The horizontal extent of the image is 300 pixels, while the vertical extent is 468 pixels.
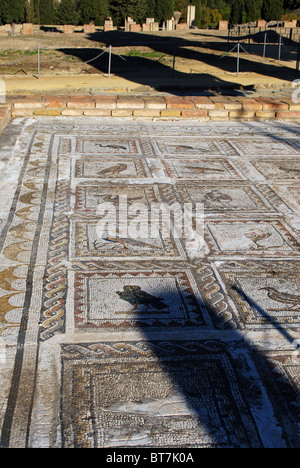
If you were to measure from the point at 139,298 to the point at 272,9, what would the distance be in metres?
22.3

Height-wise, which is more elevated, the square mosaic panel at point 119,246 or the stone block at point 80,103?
the stone block at point 80,103

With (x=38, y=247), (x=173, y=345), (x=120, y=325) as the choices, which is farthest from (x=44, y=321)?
(x=38, y=247)

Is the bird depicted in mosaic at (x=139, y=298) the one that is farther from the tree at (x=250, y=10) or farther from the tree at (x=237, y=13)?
the tree at (x=250, y=10)

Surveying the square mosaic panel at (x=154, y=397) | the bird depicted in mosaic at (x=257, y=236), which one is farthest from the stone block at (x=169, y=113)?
the square mosaic panel at (x=154, y=397)

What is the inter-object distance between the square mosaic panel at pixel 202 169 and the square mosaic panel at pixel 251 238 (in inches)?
39.8

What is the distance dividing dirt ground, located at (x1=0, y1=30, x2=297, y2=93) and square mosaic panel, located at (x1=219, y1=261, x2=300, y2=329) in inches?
256

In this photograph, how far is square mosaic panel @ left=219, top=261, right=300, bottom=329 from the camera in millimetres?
2529

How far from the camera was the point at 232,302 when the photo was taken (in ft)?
8.73

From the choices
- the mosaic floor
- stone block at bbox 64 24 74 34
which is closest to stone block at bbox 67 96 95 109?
the mosaic floor

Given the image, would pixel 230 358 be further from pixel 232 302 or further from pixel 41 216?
pixel 41 216

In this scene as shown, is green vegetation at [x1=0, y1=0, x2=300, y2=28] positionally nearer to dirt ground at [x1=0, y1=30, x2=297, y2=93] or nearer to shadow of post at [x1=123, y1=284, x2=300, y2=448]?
dirt ground at [x1=0, y1=30, x2=297, y2=93]

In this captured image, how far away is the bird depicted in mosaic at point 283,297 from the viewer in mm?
2684

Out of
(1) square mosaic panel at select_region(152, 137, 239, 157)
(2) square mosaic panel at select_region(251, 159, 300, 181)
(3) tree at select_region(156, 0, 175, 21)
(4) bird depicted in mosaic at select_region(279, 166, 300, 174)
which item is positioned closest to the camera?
(2) square mosaic panel at select_region(251, 159, 300, 181)
